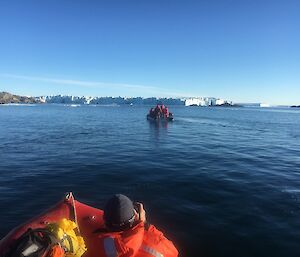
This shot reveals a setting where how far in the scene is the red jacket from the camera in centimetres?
481

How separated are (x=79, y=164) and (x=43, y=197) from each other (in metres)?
5.99

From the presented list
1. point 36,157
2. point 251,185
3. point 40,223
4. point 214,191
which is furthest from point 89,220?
point 36,157

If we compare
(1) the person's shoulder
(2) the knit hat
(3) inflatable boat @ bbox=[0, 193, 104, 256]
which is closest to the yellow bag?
(2) the knit hat

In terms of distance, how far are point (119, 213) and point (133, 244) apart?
0.50 metres

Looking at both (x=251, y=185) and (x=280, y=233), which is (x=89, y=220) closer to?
(x=280, y=233)

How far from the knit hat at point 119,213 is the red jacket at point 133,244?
0.12 meters

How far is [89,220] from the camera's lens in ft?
23.1

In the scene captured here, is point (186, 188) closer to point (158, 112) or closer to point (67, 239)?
point (67, 239)

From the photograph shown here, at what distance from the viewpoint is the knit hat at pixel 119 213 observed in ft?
16.2

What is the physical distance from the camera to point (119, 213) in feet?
16.2

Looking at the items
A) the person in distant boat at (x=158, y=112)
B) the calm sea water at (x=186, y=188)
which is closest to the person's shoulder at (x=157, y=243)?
the calm sea water at (x=186, y=188)

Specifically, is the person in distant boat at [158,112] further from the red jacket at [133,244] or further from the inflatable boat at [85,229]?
the red jacket at [133,244]

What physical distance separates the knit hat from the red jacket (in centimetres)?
12

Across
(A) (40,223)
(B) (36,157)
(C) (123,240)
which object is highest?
(C) (123,240)
